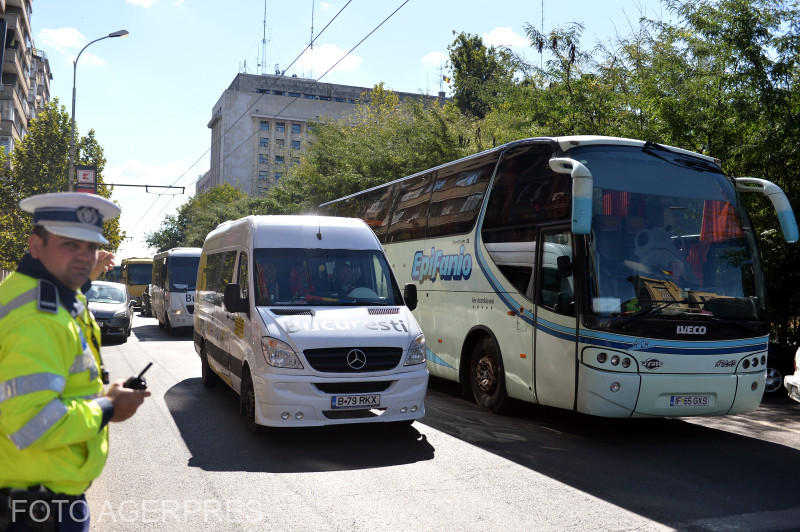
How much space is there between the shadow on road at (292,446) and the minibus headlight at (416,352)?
82 cm

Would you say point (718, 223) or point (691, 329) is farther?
point (718, 223)

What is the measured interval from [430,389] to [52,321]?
9.79m

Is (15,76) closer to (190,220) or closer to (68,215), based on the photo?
(190,220)

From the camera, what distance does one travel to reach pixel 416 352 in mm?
7676

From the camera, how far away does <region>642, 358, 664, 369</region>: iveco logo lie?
296 inches

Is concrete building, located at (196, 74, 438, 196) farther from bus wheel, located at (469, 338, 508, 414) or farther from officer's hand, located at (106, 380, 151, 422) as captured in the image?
officer's hand, located at (106, 380, 151, 422)

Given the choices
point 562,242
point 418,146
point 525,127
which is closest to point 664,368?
point 562,242

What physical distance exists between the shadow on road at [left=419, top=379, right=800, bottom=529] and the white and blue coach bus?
413mm

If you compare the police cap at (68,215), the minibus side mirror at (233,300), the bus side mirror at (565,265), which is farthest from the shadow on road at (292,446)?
the police cap at (68,215)

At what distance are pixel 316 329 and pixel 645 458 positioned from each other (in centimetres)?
344

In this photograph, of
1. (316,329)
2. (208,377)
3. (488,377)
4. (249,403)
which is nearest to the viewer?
(316,329)

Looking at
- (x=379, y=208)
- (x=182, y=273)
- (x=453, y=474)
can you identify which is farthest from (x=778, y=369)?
(x=182, y=273)

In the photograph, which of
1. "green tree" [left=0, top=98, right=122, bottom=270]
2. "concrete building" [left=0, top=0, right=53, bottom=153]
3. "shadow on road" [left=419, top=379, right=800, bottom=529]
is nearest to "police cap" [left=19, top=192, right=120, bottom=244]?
"shadow on road" [left=419, top=379, right=800, bottom=529]

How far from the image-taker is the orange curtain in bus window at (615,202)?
789 cm
